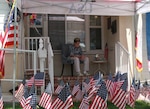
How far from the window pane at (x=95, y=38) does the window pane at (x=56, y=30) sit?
101cm

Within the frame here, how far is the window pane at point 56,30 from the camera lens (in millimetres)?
10344

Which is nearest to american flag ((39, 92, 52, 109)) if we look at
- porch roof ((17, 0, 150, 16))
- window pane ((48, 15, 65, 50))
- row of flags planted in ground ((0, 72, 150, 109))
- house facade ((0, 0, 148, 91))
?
row of flags planted in ground ((0, 72, 150, 109))

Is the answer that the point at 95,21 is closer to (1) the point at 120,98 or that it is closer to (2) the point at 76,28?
(2) the point at 76,28

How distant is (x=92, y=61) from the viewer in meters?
10.3

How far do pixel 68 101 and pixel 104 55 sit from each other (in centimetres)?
548

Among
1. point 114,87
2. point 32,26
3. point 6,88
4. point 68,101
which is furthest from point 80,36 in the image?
point 68,101

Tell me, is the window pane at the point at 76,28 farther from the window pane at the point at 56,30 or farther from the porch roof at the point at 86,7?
the porch roof at the point at 86,7

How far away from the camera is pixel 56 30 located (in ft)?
34.1

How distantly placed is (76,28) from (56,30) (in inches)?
27.6

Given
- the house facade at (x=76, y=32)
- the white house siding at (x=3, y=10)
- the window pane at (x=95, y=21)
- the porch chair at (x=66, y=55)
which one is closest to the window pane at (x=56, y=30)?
the house facade at (x=76, y=32)

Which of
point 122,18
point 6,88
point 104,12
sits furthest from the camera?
point 122,18

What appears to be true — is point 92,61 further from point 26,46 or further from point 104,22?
point 26,46

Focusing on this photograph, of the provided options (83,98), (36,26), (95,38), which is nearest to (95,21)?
(95,38)

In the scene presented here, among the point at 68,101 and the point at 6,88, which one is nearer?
the point at 68,101
